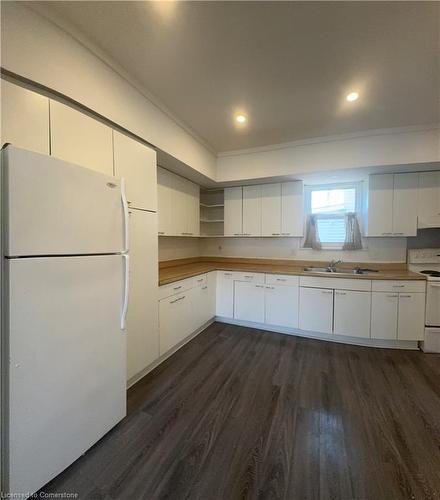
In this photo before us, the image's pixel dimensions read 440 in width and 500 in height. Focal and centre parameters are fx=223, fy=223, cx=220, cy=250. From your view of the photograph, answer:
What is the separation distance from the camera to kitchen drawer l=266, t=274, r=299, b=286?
3082mm

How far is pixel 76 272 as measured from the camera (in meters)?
1.30

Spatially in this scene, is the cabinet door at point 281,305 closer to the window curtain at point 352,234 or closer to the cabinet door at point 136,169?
the window curtain at point 352,234

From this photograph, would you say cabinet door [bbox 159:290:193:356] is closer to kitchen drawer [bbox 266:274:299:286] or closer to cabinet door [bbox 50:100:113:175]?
kitchen drawer [bbox 266:274:299:286]

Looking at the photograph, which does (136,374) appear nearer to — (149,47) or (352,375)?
(352,375)

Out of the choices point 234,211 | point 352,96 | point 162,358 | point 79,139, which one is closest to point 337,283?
point 234,211

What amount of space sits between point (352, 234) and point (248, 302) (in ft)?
6.18

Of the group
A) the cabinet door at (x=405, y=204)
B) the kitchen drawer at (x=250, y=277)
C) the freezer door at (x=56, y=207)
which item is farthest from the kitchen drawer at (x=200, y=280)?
the cabinet door at (x=405, y=204)

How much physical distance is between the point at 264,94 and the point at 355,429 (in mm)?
2818

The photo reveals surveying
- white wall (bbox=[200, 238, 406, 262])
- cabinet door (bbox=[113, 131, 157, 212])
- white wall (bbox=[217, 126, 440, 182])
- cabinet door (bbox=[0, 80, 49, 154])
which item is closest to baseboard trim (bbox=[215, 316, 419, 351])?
white wall (bbox=[200, 238, 406, 262])

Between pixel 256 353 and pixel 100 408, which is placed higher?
pixel 100 408

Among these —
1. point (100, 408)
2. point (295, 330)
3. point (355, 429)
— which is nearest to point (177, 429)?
point (100, 408)

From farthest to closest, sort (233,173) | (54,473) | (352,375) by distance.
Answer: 1. (233,173)
2. (352,375)
3. (54,473)

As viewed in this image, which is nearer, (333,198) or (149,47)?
(149,47)

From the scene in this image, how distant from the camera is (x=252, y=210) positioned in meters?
3.70
